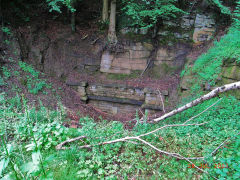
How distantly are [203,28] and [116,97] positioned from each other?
4.86m

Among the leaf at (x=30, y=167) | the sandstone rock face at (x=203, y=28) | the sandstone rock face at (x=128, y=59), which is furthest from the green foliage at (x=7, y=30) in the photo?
the sandstone rock face at (x=203, y=28)

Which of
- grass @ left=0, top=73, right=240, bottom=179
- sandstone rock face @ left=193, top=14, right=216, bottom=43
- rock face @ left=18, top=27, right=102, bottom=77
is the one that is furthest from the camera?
rock face @ left=18, top=27, right=102, bottom=77

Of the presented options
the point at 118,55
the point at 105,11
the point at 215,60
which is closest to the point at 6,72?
the point at 118,55

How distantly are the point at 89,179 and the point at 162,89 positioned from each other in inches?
202

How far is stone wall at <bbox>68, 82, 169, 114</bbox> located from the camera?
6.71 meters

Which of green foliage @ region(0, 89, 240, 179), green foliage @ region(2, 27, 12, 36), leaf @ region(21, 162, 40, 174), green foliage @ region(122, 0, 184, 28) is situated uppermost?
green foliage @ region(122, 0, 184, 28)

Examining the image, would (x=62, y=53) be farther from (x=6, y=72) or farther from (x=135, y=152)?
(x=135, y=152)

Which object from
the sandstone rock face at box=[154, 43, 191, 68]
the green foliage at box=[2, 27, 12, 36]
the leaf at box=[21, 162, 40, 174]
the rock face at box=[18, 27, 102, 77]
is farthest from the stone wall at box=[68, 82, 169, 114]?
the leaf at box=[21, 162, 40, 174]

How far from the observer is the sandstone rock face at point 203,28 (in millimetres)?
6669

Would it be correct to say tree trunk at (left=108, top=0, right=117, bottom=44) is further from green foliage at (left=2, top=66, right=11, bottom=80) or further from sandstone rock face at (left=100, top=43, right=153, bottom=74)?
green foliage at (left=2, top=66, right=11, bottom=80)

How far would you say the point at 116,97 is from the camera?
724cm

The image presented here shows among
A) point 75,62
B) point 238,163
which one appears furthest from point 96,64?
point 238,163

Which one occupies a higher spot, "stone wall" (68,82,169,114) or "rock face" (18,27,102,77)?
"rock face" (18,27,102,77)

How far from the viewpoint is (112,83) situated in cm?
737
